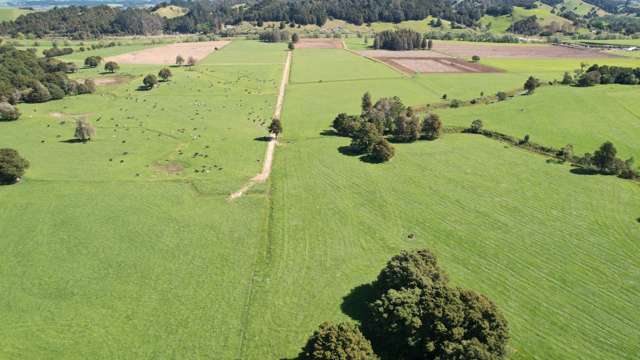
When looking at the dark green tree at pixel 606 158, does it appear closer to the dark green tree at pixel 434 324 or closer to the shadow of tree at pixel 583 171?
the shadow of tree at pixel 583 171

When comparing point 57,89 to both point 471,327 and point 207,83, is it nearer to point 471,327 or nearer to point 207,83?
point 207,83

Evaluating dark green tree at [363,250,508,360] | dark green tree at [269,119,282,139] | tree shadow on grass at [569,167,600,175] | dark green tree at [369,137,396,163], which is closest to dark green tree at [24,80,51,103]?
dark green tree at [269,119,282,139]

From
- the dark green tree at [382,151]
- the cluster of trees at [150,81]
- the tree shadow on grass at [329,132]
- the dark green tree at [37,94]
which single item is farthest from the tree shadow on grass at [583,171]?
the dark green tree at [37,94]

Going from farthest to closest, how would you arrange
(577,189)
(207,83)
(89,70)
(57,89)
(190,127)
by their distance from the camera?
(89,70) → (207,83) → (57,89) → (190,127) → (577,189)

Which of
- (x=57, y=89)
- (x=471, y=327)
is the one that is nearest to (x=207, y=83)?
(x=57, y=89)

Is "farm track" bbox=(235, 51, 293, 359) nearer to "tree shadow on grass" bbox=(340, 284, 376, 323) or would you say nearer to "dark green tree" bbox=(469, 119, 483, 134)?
"tree shadow on grass" bbox=(340, 284, 376, 323)

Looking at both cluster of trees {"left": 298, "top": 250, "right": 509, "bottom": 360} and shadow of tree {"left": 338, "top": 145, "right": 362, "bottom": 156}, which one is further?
shadow of tree {"left": 338, "top": 145, "right": 362, "bottom": 156}
